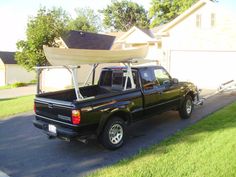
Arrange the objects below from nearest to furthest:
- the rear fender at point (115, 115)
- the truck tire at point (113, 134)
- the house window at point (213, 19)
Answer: the rear fender at point (115, 115) < the truck tire at point (113, 134) < the house window at point (213, 19)

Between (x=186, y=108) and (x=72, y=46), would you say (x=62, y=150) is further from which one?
(x=72, y=46)

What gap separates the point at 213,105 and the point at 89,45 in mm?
18242

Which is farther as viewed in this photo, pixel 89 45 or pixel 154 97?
pixel 89 45

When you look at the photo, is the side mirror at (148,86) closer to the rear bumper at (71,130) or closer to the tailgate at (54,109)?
the rear bumper at (71,130)

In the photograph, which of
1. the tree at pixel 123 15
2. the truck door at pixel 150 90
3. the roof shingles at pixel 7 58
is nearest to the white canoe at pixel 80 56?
the truck door at pixel 150 90

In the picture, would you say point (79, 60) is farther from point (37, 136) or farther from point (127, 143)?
point (37, 136)

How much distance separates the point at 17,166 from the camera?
594 centimetres

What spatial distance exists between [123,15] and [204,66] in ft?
152

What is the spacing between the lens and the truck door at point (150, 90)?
7.48 metres

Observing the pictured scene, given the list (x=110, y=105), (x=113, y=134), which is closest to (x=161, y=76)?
(x=110, y=105)

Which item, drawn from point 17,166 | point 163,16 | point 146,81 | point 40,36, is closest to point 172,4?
point 163,16

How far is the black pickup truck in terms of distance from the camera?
5908mm

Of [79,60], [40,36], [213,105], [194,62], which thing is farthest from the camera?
[40,36]

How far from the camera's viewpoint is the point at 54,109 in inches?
247
